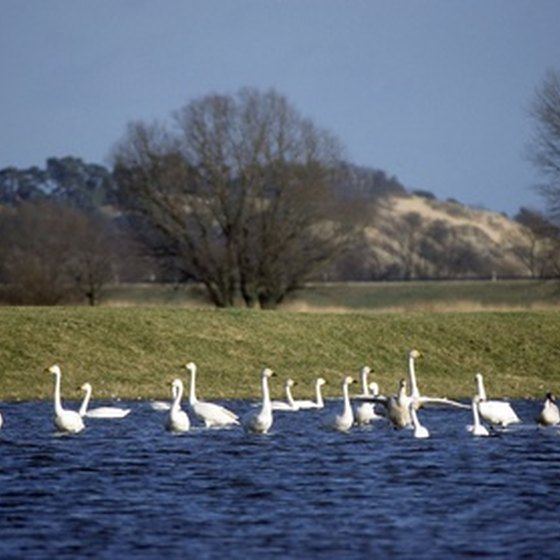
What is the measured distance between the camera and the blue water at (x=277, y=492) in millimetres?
15992

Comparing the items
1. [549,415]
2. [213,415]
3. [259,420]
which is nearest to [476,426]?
[549,415]

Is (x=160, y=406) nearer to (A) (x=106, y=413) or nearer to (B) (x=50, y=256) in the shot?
(A) (x=106, y=413)

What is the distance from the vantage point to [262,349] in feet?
124

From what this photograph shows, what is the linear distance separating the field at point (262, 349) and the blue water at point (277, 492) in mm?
6789

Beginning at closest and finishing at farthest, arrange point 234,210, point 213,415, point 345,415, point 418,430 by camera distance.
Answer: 1. point 418,430
2. point 345,415
3. point 213,415
4. point 234,210

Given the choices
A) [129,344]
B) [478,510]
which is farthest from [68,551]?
[129,344]

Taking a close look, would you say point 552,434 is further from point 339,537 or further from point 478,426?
point 339,537

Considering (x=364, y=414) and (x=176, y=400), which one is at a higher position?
(x=176, y=400)

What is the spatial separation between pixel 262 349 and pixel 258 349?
0.09 meters

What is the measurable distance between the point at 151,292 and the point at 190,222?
692 inches

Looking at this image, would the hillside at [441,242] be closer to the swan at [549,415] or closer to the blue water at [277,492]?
the swan at [549,415]

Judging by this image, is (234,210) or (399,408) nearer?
(399,408)

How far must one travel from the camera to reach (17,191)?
181 m

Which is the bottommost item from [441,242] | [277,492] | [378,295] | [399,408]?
[277,492]
